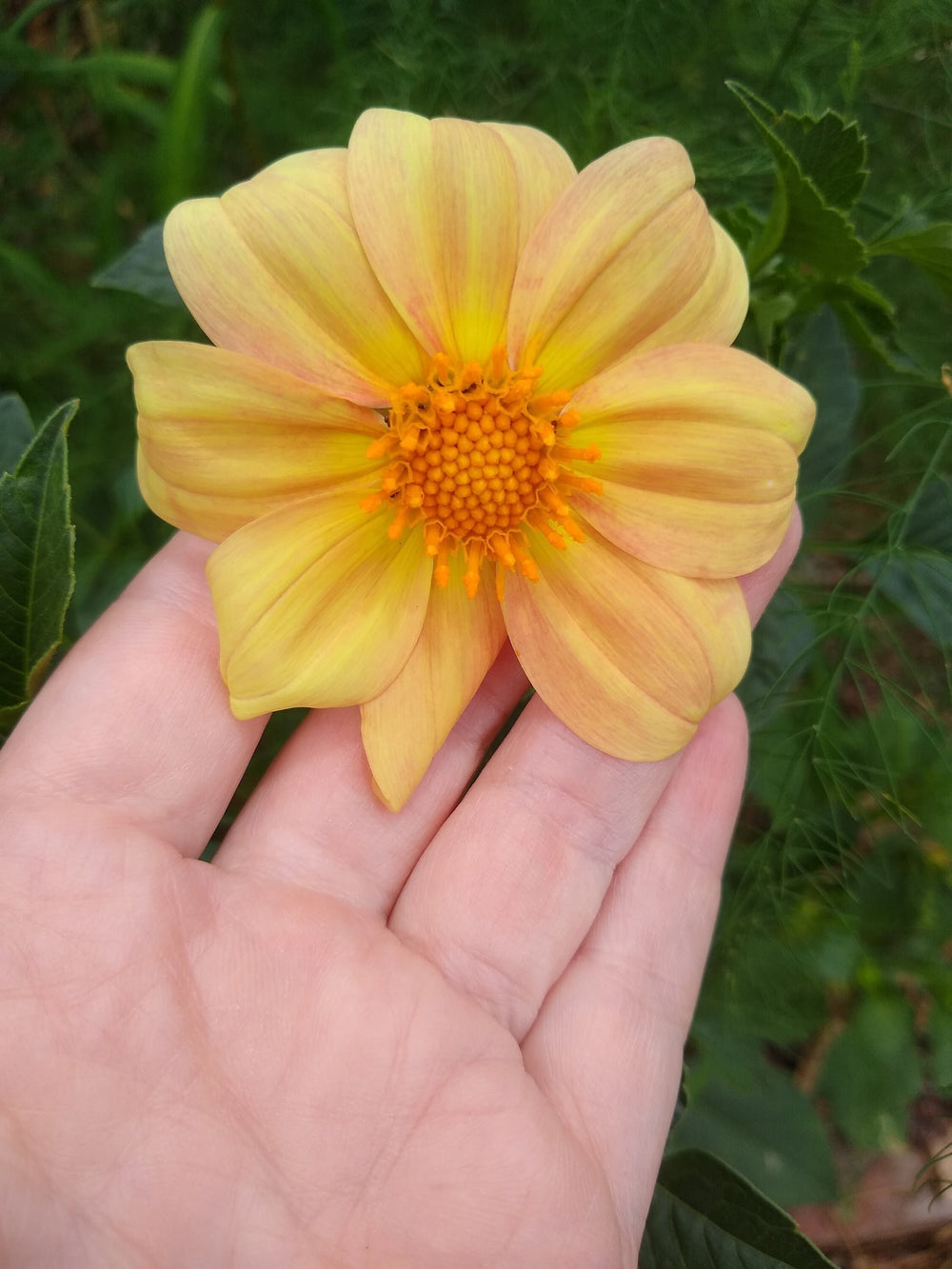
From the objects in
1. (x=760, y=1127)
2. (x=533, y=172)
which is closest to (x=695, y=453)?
(x=533, y=172)

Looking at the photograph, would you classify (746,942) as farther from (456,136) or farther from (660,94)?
(660,94)

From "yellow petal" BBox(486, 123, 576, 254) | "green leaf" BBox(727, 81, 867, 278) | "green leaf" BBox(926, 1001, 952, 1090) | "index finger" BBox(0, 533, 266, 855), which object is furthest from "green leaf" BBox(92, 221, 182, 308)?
"green leaf" BBox(926, 1001, 952, 1090)

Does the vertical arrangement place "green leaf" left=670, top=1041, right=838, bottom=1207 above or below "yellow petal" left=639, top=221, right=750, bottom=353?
below

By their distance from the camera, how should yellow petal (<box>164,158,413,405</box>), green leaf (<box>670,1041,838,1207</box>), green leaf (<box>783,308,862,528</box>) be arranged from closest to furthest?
1. yellow petal (<box>164,158,413,405</box>)
2. green leaf (<box>783,308,862,528</box>)
3. green leaf (<box>670,1041,838,1207</box>)

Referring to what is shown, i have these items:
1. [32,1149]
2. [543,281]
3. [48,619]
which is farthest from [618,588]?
[32,1149]

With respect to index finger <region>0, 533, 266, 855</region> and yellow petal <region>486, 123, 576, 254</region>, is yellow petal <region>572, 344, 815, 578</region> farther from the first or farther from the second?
index finger <region>0, 533, 266, 855</region>
